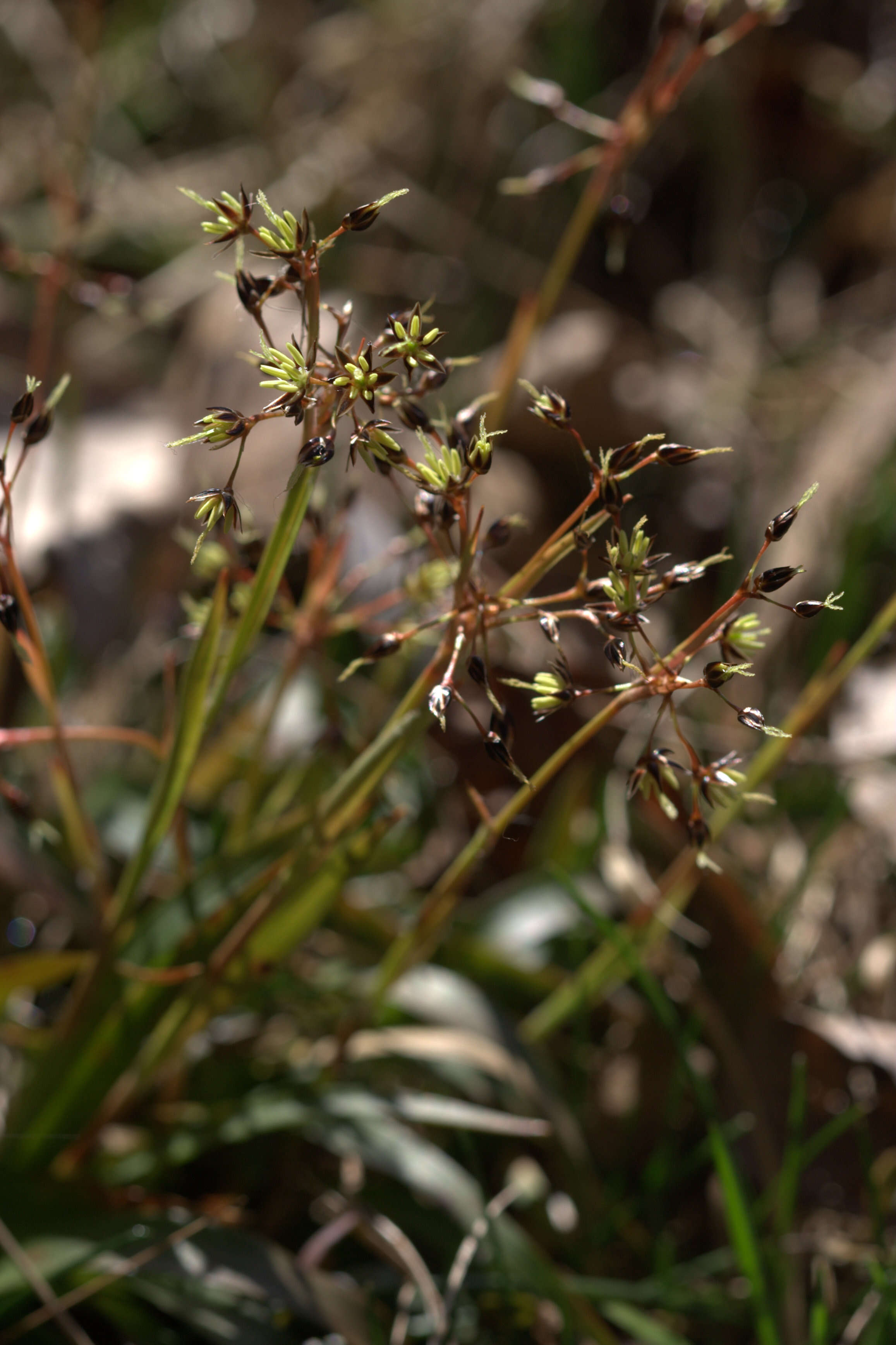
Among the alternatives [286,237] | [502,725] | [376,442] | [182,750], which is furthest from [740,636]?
[182,750]

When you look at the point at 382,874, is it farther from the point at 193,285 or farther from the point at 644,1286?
the point at 193,285

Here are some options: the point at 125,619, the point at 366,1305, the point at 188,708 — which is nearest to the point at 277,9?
the point at 125,619

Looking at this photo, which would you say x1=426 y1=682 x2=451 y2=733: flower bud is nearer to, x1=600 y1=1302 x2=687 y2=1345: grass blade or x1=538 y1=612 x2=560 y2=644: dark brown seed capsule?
x1=538 y1=612 x2=560 y2=644: dark brown seed capsule

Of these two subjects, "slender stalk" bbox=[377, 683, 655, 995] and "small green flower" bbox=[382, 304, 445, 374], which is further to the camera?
"slender stalk" bbox=[377, 683, 655, 995]

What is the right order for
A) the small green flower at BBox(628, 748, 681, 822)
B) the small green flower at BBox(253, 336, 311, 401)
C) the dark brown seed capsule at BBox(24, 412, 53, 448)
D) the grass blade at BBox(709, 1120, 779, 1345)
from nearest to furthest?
the small green flower at BBox(253, 336, 311, 401) < the small green flower at BBox(628, 748, 681, 822) < the dark brown seed capsule at BBox(24, 412, 53, 448) < the grass blade at BBox(709, 1120, 779, 1345)

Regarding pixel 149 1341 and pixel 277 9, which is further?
pixel 277 9

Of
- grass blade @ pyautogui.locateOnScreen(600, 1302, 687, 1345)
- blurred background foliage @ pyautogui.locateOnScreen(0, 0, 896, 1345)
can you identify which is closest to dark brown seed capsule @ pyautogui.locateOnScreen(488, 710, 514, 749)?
blurred background foliage @ pyautogui.locateOnScreen(0, 0, 896, 1345)

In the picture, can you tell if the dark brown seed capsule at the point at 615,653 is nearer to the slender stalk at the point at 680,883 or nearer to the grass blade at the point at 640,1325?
the slender stalk at the point at 680,883
